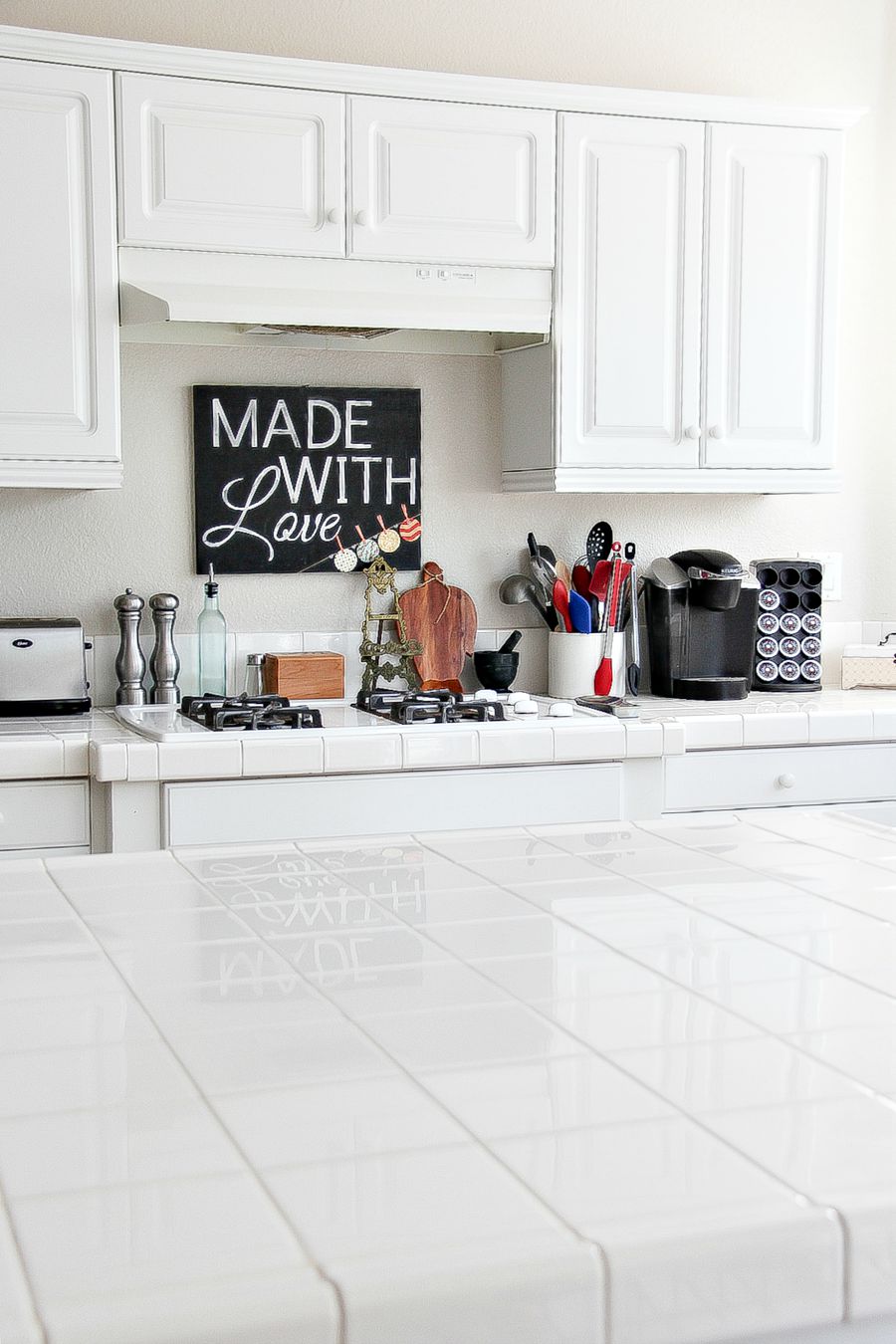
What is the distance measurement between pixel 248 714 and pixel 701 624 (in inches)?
50.3

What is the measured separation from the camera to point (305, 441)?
345cm

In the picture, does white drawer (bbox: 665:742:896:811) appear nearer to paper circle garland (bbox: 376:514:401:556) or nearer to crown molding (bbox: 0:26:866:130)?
paper circle garland (bbox: 376:514:401:556)

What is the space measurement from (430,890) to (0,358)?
192cm

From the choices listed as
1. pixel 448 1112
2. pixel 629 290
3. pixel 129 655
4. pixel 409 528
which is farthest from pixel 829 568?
pixel 448 1112

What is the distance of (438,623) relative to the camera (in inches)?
140

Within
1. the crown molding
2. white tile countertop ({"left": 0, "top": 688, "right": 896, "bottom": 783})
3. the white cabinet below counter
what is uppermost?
the crown molding

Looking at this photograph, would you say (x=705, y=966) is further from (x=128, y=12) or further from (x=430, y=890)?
(x=128, y=12)

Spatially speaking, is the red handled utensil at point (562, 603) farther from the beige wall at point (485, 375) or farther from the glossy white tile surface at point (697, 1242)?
the glossy white tile surface at point (697, 1242)

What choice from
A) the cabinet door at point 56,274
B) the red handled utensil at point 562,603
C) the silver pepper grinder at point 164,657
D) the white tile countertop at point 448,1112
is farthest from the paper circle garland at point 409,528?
the white tile countertop at point 448,1112

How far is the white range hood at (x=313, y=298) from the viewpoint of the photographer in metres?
2.94

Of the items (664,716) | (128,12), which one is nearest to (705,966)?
(664,716)

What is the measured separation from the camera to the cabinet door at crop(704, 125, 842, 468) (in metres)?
3.34

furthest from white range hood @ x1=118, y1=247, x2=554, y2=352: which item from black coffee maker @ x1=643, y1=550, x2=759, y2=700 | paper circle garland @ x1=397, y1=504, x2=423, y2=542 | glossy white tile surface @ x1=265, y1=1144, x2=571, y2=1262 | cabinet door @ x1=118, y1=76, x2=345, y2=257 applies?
glossy white tile surface @ x1=265, y1=1144, x2=571, y2=1262

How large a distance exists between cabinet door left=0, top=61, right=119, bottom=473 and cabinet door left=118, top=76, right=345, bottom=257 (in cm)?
6
